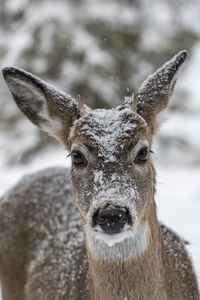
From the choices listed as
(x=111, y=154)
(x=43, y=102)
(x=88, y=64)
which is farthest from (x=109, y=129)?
(x=88, y=64)

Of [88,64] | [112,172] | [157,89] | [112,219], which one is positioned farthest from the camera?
[88,64]

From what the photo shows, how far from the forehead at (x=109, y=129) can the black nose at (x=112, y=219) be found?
41 centimetres

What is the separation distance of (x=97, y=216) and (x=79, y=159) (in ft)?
1.95

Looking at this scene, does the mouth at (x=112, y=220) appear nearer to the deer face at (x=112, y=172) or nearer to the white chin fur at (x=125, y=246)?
the deer face at (x=112, y=172)

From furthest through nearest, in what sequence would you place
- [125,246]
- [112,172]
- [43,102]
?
[43,102] < [125,246] < [112,172]

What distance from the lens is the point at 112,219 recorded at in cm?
285

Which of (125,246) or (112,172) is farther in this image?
(125,246)

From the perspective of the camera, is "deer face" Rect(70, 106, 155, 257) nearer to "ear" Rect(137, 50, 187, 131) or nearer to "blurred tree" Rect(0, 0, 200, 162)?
"ear" Rect(137, 50, 187, 131)

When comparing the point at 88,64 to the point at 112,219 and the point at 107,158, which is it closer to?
the point at 107,158

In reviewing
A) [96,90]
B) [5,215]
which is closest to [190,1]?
[96,90]

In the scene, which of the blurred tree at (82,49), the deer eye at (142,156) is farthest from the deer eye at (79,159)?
the blurred tree at (82,49)

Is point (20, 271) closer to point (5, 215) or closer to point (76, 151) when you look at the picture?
point (5, 215)

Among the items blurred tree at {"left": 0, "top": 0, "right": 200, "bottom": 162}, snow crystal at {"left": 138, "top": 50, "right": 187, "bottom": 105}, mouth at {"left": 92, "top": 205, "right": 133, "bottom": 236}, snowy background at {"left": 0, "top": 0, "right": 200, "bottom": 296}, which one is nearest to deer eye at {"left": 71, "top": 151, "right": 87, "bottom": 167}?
mouth at {"left": 92, "top": 205, "right": 133, "bottom": 236}

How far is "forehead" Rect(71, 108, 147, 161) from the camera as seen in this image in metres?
3.22
